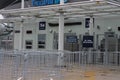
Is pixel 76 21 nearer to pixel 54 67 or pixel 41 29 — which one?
pixel 41 29

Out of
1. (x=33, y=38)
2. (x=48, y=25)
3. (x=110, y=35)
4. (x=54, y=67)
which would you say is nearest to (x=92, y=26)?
(x=110, y=35)

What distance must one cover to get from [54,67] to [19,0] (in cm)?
2317

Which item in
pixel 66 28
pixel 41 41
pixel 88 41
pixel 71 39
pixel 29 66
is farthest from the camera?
pixel 41 41

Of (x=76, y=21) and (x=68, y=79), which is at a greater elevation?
(x=76, y=21)

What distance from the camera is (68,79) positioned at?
17031 millimetres

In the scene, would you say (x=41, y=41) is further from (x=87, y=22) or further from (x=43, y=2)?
(x=43, y=2)

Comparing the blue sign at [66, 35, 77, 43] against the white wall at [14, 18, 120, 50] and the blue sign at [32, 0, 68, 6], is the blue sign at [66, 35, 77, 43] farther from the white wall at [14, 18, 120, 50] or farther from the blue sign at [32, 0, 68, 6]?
the blue sign at [32, 0, 68, 6]

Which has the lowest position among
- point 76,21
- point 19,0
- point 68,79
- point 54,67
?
point 68,79

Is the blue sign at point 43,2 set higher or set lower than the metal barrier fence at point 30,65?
higher

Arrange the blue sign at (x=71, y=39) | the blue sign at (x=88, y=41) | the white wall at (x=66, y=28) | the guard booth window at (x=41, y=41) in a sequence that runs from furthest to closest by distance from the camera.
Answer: the guard booth window at (x=41, y=41) < the blue sign at (x=71, y=39) < the white wall at (x=66, y=28) < the blue sign at (x=88, y=41)

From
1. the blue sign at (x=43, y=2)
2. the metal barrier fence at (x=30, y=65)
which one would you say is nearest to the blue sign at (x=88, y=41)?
the blue sign at (x=43, y=2)

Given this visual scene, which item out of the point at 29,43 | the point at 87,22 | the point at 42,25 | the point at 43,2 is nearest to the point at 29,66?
the point at 43,2

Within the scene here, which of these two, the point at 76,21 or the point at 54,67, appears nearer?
the point at 54,67

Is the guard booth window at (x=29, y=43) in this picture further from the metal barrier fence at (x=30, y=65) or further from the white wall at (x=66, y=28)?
the metal barrier fence at (x=30, y=65)
